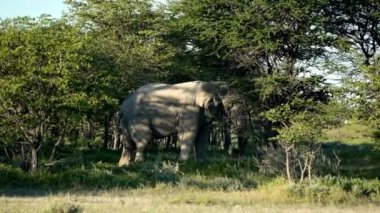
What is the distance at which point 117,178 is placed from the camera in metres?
18.4

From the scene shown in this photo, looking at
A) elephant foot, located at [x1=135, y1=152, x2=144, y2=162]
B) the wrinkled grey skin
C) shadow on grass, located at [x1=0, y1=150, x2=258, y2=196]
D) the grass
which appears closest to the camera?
the grass

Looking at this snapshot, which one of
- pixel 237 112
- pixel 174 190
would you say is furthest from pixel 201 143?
pixel 174 190

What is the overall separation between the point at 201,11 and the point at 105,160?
290 inches

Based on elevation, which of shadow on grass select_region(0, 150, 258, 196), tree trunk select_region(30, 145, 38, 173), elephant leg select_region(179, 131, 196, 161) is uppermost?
elephant leg select_region(179, 131, 196, 161)

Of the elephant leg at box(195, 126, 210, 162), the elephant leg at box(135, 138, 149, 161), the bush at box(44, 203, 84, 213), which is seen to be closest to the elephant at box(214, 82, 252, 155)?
the elephant leg at box(195, 126, 210, 162)

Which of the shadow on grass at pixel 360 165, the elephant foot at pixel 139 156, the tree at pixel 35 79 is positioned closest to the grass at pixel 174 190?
the tree at pixel 35 79

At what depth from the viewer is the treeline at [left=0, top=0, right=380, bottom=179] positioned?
725 inches

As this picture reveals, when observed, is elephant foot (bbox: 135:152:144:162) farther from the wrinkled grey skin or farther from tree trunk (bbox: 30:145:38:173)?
tree trunk (bbox: 30:145:38:173)

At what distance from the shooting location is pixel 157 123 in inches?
952

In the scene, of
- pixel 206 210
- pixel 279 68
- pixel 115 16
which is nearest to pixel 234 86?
pixel 279 68

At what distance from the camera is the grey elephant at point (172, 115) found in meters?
23.2

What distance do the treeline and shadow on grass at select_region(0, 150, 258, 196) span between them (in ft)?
2.93

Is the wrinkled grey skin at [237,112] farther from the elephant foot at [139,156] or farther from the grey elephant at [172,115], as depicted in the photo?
the elephant foot at [139,156]

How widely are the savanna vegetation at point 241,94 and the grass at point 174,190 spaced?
1.7 inches
